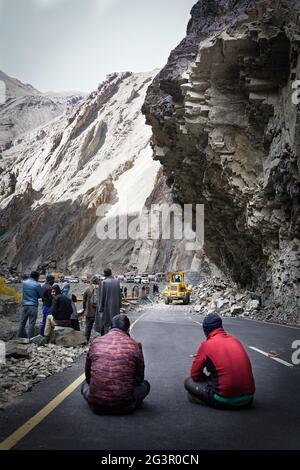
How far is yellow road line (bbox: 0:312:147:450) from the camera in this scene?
3.74m

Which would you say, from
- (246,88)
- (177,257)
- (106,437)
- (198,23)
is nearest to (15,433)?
(106,437)

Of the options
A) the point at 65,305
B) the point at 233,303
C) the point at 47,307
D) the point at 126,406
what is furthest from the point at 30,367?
the point at 233,303

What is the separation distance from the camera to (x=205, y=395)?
16.1 feet

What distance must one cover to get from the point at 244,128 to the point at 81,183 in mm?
74706

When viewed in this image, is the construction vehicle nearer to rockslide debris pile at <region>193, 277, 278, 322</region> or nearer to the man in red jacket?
rockslide debris pile at <region>193, 277, 278, 322</region>

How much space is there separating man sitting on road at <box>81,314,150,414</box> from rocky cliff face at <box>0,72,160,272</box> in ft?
216

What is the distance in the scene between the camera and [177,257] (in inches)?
2437

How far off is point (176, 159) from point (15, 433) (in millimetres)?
26965

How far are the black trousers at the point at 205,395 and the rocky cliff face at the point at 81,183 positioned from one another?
65472 mm

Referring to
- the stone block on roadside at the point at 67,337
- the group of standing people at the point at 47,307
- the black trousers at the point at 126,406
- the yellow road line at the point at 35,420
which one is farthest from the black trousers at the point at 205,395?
the group of standing people at the point at 47,307

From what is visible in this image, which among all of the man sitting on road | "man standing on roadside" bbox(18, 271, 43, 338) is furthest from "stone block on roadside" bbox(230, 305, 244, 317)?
the man sitting on road

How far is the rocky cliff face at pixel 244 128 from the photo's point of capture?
17.0m

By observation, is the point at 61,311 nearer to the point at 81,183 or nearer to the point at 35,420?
the point at 35,420

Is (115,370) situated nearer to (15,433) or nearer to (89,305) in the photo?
(15,433)
